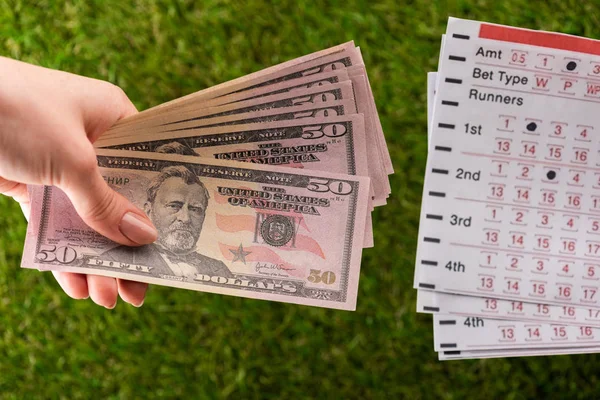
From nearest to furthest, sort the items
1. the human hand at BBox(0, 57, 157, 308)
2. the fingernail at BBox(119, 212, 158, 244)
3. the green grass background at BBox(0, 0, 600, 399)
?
the human hand at BBox(0, 57, 157, 308) → the fingernail at BBox(119, 212, 158, 244) → the green grass background at BBox(0, 0, 600, 399)

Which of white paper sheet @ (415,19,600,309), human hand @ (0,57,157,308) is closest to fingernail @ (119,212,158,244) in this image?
human hand @ (0,57,157,308)

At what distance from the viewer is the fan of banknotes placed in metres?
1.04

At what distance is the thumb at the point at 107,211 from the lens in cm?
90

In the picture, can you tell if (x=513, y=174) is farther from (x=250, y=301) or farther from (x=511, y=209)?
(x=250, y=301)

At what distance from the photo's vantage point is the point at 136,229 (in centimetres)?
100

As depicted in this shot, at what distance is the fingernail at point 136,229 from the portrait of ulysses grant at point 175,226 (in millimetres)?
50

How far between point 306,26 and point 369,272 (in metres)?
0.65

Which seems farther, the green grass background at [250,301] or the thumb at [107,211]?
the green grass background at [250,301]

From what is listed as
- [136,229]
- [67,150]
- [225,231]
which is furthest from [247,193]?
[67,150]

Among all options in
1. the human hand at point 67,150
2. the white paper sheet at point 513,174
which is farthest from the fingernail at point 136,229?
the white paper sheet at point 513,174

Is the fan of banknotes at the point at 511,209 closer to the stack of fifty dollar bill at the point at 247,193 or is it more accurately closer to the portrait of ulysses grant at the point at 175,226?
the stack of fifty dollar bill at the point at 247,193

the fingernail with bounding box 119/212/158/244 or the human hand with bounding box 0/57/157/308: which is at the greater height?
the human hand with bounding box 0/57/157/308

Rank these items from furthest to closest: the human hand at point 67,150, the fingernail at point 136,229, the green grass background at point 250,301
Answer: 1. the green grass background at point 250,301
2. the fingernail at point 136,229
3. the human hand at point 67,150

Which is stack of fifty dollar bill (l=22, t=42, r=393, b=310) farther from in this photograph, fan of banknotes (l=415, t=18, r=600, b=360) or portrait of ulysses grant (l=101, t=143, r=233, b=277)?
fan of banknotes (l=415, t=18, r=600, b=360)
